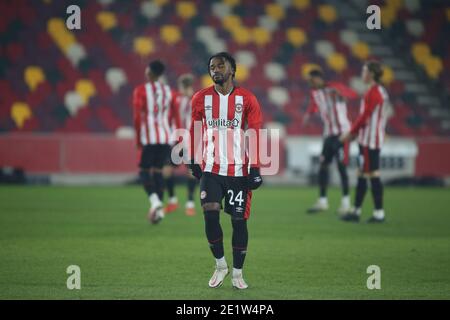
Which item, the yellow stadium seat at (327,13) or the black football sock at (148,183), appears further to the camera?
the yellow stadium seat at (327,13)

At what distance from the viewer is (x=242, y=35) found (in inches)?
869

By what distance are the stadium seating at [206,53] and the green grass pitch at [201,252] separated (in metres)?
6.68

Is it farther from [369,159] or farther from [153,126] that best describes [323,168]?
[153,126]

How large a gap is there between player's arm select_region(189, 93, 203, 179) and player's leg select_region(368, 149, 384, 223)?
5.06m

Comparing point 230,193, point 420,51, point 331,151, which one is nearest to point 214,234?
point 230,193

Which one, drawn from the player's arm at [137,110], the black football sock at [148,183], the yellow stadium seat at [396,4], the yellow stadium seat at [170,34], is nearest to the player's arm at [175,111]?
the player's arm at [137,110]

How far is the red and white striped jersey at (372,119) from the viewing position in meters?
10.9

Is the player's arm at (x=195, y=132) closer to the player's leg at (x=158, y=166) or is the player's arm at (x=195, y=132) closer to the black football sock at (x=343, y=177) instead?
the player's leg at (x=158, y=166)

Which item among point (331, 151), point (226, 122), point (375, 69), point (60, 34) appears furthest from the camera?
point (60, 34)

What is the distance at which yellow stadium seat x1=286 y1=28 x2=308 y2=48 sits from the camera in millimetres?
21984

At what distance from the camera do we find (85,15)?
21.2 meters

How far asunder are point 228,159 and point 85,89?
1436 centimetres
